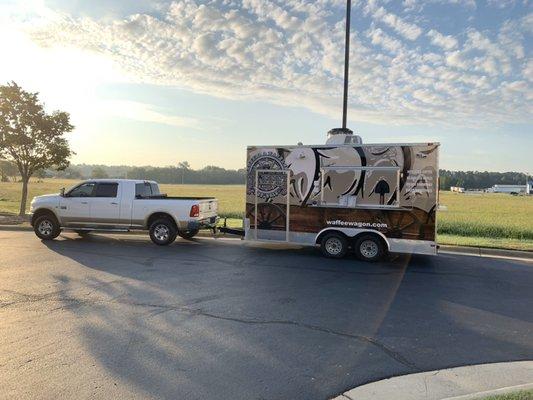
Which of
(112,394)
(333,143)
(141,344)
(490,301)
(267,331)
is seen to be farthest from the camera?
(333,143)

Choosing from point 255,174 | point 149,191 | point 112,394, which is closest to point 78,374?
Result: point 112,394

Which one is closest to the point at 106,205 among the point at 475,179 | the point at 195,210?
the point at 195,210

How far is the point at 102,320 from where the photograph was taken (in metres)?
5.68

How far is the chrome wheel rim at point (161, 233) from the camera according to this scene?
1213 centimetres

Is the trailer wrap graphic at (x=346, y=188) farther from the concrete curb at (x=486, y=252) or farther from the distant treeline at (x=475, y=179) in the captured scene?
the distant treeline at (x=475, y=179)

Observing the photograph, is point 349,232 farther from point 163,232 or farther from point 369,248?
point 163,232

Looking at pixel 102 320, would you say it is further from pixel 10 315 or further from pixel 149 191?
pixel 149 191

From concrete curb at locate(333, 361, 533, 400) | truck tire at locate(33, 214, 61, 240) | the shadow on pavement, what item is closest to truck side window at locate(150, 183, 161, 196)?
truck tire at locate(33, 214, 61, 240)

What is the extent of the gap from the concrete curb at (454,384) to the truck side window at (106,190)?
34.0 feet

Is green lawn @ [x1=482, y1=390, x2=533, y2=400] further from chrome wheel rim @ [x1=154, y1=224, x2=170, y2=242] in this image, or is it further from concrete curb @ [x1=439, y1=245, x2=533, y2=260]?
chrome wheel rim @ [x1=154, y1=224, x2=170, y2=242]

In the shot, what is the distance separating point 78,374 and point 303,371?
2156 millimetres

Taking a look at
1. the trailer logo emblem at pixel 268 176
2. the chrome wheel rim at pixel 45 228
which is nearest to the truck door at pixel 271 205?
the trailer logo emblem at pixel 268 176

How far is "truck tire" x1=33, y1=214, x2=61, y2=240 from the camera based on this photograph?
12.8 m

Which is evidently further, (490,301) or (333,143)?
(333,143)
